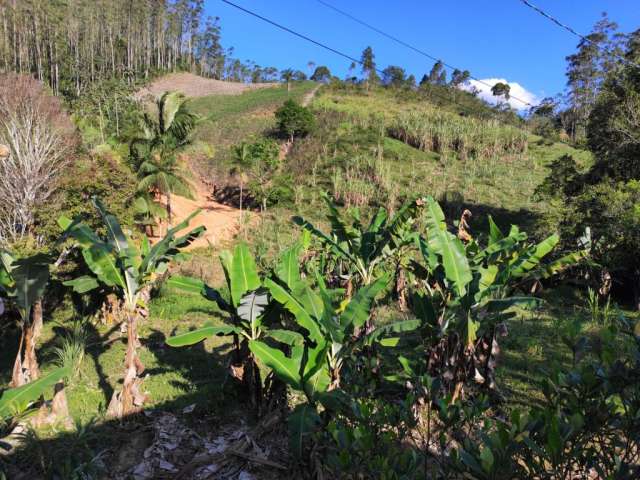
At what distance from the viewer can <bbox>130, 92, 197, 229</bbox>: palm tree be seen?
14047 mm

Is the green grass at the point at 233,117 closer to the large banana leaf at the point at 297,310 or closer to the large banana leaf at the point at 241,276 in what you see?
the large banana leaf at the point at 241,276

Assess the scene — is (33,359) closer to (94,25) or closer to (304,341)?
(304,341)

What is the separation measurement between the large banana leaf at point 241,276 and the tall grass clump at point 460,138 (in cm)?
2211

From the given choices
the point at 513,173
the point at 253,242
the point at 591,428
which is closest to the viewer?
the point at 591,428

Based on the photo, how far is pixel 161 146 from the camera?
47.1 ft

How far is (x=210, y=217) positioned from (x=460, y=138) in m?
15.5

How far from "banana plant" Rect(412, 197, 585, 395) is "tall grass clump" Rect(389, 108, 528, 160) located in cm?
2074

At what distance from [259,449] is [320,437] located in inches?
49.7

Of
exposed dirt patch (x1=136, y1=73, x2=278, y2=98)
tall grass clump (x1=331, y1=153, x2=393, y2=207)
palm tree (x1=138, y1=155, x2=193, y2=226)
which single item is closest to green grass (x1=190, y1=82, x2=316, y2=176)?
exposed dirt patch (x1=136, y1=73, x2=278, y2=98)

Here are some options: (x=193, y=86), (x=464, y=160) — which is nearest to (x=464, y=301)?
(x=464, y=160)

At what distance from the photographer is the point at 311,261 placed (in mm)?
10914

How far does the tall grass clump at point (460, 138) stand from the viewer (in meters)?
24.5

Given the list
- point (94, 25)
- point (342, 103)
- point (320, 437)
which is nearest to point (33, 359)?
point (320, 437)

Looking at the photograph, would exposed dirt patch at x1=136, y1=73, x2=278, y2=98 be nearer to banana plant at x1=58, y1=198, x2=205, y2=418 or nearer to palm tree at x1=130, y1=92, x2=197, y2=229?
palm tree at x1=130, y1=92, x2=197, y2=229
